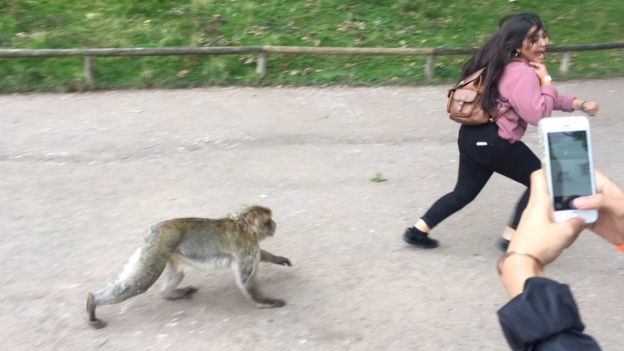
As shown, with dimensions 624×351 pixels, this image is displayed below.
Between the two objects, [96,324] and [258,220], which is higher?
[258,220]

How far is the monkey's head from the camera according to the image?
4086mm

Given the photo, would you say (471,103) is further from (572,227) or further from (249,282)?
(572,227)

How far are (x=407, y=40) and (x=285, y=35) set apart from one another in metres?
1.89

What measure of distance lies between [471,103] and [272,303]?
1.76 meters

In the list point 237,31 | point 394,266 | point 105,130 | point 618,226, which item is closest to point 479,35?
point 237,31

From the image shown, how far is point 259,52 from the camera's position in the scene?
8898mm

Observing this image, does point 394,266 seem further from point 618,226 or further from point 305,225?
point 618,226

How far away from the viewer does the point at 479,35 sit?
10.7m

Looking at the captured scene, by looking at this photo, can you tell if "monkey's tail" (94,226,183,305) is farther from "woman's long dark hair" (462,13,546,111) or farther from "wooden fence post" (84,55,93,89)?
"wooden fence post" (84,55,93,89)

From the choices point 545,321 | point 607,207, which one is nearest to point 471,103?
point 607,207

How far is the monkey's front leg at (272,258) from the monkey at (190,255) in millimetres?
207

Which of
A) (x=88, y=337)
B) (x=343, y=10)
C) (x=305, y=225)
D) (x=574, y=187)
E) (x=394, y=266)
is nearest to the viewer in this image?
(x=574, y=187)

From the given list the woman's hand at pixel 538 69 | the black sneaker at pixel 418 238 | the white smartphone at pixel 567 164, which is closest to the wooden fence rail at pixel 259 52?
the black sneaker at pixel 418 238

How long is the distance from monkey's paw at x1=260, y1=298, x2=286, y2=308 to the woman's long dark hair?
1.77 meters
